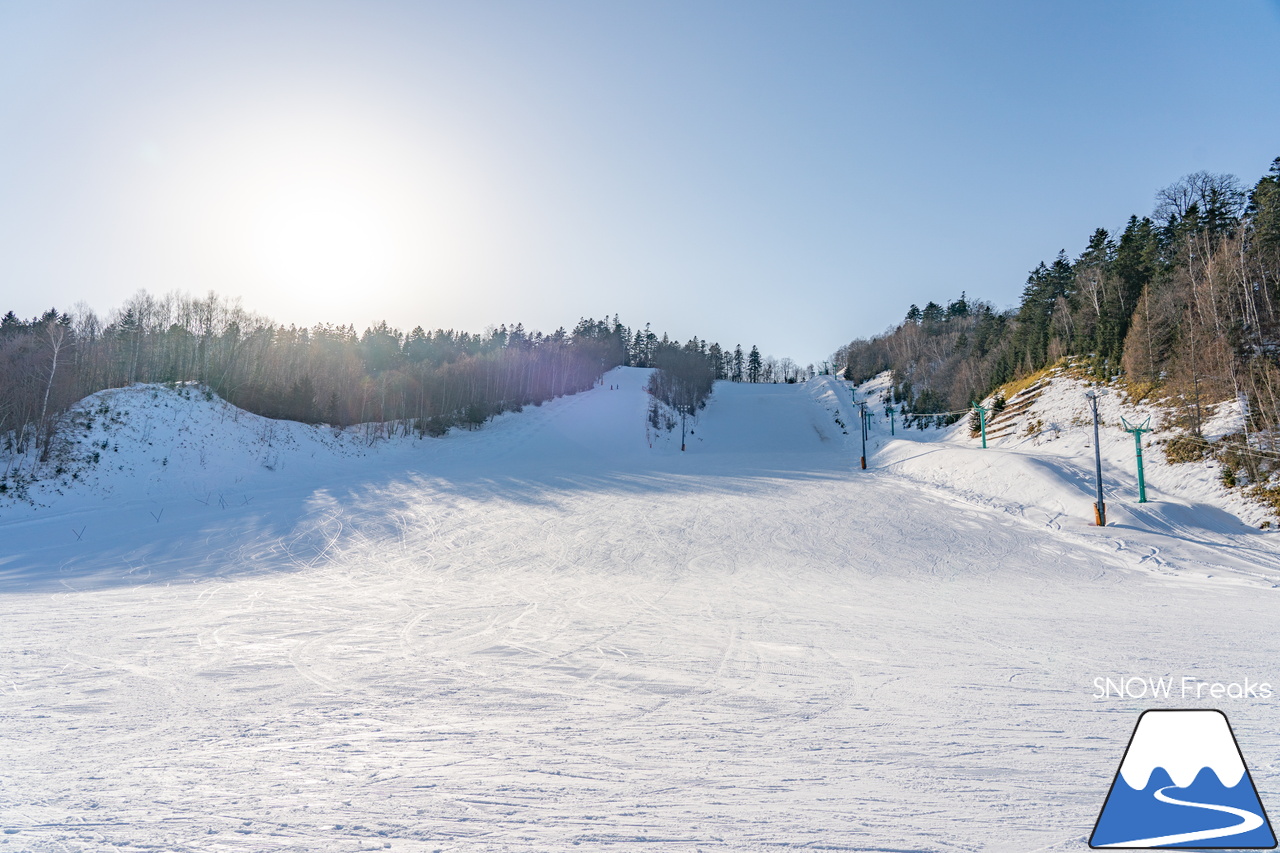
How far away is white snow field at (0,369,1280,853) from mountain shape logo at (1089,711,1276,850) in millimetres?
264

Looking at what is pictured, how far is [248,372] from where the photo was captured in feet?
141

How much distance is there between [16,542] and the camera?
16.5m

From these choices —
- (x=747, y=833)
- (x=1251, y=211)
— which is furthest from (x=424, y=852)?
(x=1251, y=211)

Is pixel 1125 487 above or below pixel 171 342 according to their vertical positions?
below

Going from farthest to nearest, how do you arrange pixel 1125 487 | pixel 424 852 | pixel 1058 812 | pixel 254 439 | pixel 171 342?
pixel 171 342, pixel 254 439, pixel 1125 487, pixel 1058 812, pixel 424 852

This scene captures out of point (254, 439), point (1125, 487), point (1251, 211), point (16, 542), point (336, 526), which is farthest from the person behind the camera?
point (1251, 211)

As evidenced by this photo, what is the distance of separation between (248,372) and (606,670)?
47.2m

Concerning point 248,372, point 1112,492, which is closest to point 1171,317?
point 1112,492

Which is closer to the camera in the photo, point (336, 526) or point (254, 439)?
point (336, 526)

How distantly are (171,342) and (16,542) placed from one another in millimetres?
37294

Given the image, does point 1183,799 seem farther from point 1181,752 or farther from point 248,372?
point 248,372

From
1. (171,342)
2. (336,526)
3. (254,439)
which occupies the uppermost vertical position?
(171,342)

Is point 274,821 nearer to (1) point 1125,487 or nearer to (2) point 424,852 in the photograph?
(2) point 424,852

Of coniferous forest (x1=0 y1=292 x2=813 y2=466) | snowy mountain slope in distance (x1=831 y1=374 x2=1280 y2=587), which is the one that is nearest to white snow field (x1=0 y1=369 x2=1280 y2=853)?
snowy mountain slope in distance (x1=831 y1=374 x2=1280 y2=587)
